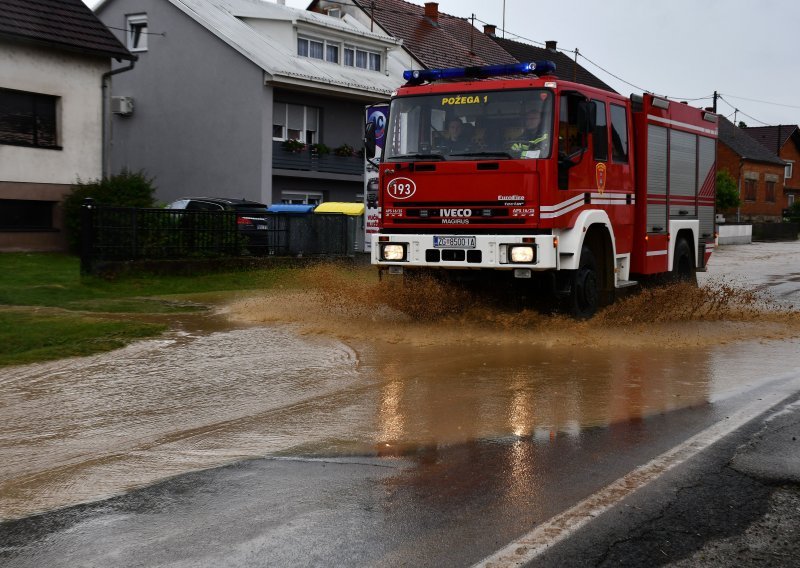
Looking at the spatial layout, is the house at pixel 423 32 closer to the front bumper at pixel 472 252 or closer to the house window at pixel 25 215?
the house window at pixel 25 215

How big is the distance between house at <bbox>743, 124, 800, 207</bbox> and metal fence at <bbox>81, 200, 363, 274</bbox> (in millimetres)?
65189

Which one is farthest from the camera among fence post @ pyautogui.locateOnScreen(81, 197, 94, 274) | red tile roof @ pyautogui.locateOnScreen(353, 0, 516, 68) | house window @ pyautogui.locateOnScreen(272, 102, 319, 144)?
red tile roof @ pyautogui.locateOnScreen(353, 0, 516, 68)

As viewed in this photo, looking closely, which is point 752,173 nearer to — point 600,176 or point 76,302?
point 600,176

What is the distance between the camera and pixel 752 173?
72.9 metres

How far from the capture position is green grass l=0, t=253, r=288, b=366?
1101 centimetres

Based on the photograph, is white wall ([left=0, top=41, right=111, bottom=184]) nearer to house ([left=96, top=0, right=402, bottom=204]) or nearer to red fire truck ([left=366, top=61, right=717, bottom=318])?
house ([left=96, top=0, right=402, bottom=204])

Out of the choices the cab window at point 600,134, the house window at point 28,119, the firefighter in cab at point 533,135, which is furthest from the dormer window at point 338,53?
the firefighter in cab at point 533,135

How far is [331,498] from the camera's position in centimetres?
533

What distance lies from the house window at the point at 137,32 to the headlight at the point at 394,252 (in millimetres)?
26473

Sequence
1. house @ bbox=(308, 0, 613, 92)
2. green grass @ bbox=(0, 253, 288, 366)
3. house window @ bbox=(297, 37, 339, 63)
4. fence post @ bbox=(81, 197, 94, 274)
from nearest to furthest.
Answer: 1. green grass @ bbox=(0, 253, 288, 366)
2. fence post @ bbox=(81, 197, 94, 274)
3. house window @ bbox=(297, 37, 339, 63)
4. house @ bbox=(308, 0, 613, 92)

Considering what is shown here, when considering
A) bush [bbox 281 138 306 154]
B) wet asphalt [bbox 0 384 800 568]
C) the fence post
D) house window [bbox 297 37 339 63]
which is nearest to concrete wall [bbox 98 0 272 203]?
bush [bbox 281 138 306 154]

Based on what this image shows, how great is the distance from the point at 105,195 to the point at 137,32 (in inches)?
586

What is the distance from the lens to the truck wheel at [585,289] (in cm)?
1295

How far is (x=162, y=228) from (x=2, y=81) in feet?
27.6
